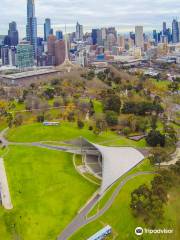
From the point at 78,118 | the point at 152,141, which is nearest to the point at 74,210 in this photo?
the point at 152,141

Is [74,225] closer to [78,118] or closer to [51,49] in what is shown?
[78,118]

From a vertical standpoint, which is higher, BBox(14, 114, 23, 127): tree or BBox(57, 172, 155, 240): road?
BBox(14, 114, 23, 127): tree

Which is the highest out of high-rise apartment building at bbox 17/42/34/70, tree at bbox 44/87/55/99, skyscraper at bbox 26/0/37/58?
skyscraper at bbox 26/0/37/58

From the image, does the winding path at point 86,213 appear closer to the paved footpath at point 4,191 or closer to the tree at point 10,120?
the paved footpath at point 4,191

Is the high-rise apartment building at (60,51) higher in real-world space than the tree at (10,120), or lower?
higher

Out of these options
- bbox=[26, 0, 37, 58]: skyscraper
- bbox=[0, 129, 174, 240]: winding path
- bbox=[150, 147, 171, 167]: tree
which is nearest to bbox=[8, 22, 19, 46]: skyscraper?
bbox=[26, 0, 37, 58]: skyscraper

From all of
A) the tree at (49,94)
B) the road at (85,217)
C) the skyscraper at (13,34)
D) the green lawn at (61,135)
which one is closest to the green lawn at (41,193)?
the road at (85,217)

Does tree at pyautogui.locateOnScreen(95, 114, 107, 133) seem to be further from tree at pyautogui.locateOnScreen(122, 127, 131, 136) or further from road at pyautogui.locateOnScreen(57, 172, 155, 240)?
road at pyautogui.locateOnScreen(57, 172, 155, 240)

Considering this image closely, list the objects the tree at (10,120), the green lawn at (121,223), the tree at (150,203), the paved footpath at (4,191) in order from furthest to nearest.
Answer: the tree at (10,120) → the paved footpath at (4,191) → the tree at (150,203) → the green lawn at (121,223)
